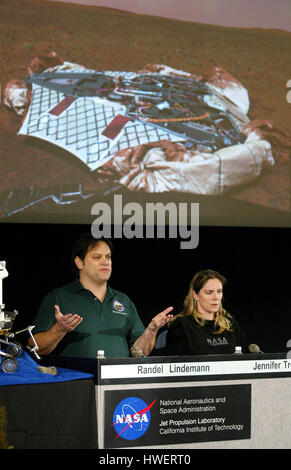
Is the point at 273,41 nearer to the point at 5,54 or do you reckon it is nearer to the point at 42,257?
the point at 5,54

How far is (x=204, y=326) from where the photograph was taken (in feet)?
16.1

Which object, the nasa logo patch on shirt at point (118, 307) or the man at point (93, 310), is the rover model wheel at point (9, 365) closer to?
the man at point (93, 310)

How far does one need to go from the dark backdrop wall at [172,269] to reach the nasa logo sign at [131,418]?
6.00ft

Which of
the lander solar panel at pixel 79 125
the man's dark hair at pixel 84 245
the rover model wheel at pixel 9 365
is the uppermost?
the lander solar panel at pixel 79 125

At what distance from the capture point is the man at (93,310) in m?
4.80

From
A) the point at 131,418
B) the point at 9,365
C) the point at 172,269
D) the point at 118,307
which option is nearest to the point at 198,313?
the point at 118,307

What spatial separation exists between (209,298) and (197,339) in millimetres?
311

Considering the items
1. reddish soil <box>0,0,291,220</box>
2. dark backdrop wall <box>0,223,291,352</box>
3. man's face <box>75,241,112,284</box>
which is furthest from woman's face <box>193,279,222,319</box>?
reddish soil <box>0,0,291,220</box>

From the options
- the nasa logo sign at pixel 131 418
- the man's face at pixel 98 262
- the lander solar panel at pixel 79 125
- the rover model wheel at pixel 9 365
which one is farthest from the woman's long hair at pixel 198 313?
the rover model wheel at pixel 9 365

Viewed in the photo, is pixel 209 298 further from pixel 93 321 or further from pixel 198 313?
pixel 93 321

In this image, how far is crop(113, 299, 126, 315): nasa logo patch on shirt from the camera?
4.96m

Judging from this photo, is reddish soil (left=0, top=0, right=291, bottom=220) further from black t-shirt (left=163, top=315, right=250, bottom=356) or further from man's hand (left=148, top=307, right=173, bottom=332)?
man's hand (left=148, top=307, right=173, bottom=332)

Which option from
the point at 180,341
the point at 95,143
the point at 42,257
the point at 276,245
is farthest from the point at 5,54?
the point at 276,245

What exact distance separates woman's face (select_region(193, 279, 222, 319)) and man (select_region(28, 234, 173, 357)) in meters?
0.44
